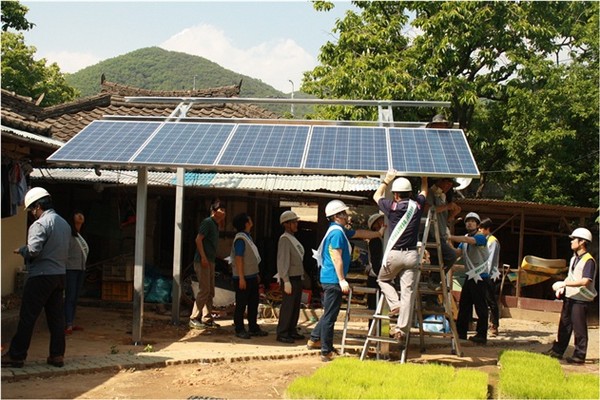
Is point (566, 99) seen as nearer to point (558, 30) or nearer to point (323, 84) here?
point (558, 30)

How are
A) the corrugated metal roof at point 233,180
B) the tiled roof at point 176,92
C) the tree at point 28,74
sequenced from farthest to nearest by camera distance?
1. the tree at point 28,74
2. the tiled roof at point 176,92
3. the corrugated metal roof at point 233,180

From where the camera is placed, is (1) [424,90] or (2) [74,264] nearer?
(2) [74,264]

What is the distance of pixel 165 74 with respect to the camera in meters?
79.4

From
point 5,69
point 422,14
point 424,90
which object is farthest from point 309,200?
point 5,69

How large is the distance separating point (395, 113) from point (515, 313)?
625 centimetres

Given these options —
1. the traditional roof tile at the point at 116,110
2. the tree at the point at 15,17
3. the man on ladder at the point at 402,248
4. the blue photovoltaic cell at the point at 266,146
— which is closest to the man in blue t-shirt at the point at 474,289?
the man on ladder at the point at 402,248

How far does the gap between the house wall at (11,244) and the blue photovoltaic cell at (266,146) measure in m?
4.37

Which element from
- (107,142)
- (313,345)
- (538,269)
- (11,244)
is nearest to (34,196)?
(107,142)

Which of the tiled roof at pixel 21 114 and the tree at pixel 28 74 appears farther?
the tree at pixel 28 74

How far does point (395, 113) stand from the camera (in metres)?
19.0

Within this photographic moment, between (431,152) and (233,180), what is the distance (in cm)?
621

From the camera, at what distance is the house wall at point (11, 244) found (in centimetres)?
1155

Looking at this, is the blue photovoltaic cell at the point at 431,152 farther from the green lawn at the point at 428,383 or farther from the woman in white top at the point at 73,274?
the woman in white top at the point at 73,274

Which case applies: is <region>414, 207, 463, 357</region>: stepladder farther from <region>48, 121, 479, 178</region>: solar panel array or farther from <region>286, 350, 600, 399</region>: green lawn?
<region>286, 350, 600, 399</region>: green lawn
